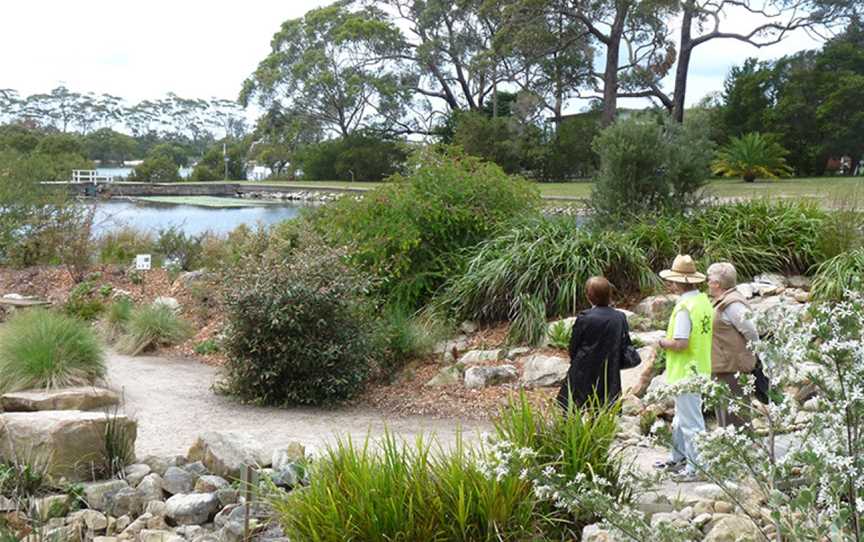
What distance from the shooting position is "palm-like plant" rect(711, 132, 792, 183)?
30.3 meters

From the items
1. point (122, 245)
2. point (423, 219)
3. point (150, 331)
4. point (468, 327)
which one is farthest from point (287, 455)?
point (122, 245)

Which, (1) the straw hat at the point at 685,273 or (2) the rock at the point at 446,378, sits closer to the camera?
(1) the straw hat at the point at 685,273

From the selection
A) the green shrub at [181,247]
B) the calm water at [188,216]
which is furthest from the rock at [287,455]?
the calm water at [188,216]

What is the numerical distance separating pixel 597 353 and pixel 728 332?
88 centimetres

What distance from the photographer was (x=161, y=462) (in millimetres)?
6129

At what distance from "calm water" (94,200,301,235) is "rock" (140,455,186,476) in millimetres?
12551

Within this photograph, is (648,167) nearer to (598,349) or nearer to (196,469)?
(598,349)

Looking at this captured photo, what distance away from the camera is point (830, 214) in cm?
1032

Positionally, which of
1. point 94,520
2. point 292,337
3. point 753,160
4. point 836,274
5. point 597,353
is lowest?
point 94,520

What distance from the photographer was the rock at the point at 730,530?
389 centimetres

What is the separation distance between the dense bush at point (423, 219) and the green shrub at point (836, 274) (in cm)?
388

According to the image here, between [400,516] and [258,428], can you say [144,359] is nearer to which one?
[258,428]

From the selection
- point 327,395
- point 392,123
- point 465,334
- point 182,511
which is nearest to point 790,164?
point 392,123

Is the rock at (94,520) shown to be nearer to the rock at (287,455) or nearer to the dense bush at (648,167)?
the rock at (287,455)
